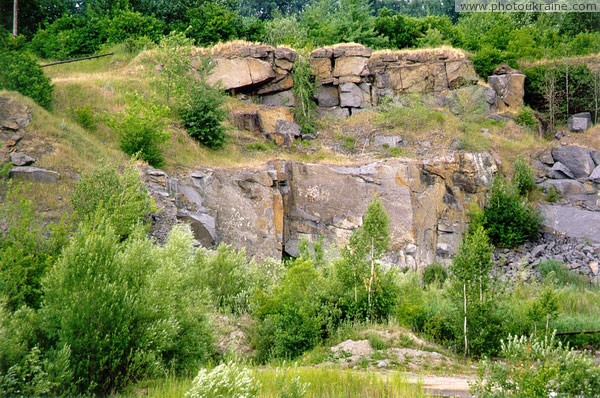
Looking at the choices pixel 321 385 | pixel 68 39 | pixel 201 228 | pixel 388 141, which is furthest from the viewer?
pixel 68 39

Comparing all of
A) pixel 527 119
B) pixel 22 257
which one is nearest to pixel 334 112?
pixel 527 119

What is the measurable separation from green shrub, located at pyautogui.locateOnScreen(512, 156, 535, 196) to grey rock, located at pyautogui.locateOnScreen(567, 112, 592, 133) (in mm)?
6825

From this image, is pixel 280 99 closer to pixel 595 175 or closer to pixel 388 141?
pixel 388 141

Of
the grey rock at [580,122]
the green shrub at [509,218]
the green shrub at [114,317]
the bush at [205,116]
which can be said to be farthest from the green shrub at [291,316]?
the grey rock at [580,122]

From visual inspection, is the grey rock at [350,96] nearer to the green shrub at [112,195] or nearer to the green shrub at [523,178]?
the green shrub at [523,178]

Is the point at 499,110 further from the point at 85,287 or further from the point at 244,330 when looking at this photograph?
the point at 85,287

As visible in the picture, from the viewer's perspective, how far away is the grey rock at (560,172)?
36562 millimetres

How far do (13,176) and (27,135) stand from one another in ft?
8.80

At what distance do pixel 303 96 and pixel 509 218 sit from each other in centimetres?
1265

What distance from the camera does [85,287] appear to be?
12.7 metres

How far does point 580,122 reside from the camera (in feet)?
134

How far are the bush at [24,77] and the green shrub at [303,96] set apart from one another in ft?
44.0

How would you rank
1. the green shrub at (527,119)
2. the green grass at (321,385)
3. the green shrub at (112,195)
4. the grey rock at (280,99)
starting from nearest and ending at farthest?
the green grass at (321,385) → the green shrub at (112,195) → the grey rock at (280,99) → the green shrub at (527,119)

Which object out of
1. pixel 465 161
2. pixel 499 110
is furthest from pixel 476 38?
pixel 465 161
